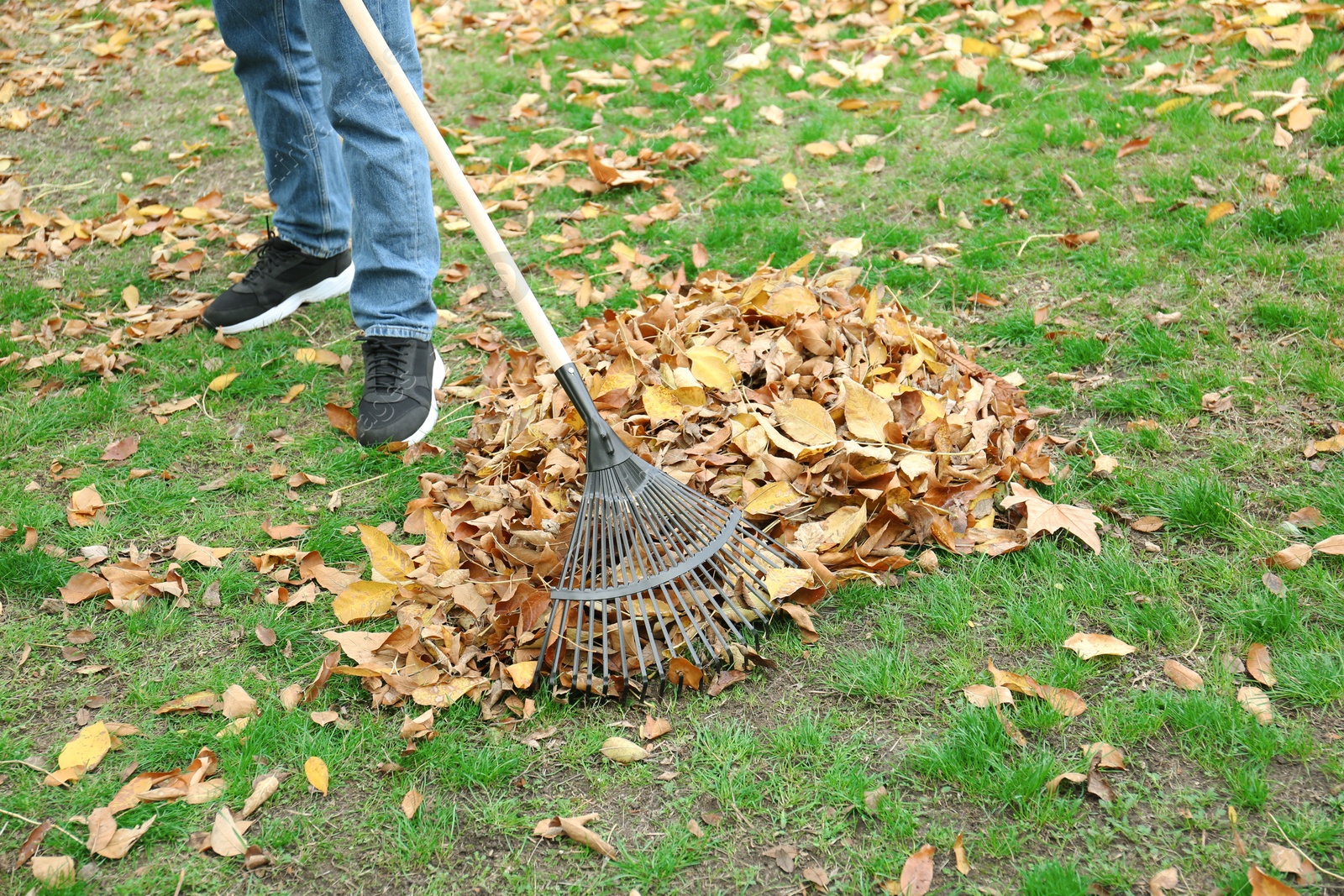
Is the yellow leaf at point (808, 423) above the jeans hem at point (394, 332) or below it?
below

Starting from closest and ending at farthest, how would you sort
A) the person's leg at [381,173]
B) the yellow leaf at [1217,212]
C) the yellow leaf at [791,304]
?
the person's leg at [381,173] < the yellow leaf at [791,304] < the yellow leaf at [1217,212]

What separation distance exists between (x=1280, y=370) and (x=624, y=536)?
2.01 m

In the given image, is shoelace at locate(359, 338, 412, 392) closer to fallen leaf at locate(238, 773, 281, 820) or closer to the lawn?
the lawn

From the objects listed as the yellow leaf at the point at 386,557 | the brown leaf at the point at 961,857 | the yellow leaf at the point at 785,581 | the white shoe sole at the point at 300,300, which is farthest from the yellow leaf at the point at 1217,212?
the white shoe sole at the point at 300,300

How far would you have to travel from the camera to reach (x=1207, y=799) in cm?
182

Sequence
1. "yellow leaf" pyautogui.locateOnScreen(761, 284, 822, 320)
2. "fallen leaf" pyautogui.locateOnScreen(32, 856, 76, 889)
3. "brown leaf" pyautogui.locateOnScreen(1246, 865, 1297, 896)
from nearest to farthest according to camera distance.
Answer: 1. "brown leaf" pyautogui.locateOnScreen(1246, 865, 1297, 896)
2. "fallen leaf" pyautogui.locateOnScreen(32, 856, 76, 889)
3. "yellow leaf" pyautogui.locateOnScreen(761, 284, 822, 320)

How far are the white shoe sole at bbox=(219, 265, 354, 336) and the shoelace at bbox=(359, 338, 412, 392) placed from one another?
62 cm

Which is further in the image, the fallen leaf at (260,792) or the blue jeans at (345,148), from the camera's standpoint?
the blue jeans at (345,148)

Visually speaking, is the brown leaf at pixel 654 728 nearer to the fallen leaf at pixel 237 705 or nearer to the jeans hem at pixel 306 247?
the fallen leaf at pixel 237 705

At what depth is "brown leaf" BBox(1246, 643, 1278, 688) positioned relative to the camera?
6.61 ft

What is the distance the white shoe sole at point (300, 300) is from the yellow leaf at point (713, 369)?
156 centimetres

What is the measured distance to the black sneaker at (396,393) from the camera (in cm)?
304

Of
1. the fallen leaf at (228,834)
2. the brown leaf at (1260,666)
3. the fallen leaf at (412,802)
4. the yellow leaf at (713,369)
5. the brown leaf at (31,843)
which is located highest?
the yellow leaf at (713,369)

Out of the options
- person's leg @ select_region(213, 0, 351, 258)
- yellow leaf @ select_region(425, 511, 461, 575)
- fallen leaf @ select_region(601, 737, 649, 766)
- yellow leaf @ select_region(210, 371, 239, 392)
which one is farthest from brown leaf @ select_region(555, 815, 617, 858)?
person's leg @ select_region(213, 0, 351, 258)
